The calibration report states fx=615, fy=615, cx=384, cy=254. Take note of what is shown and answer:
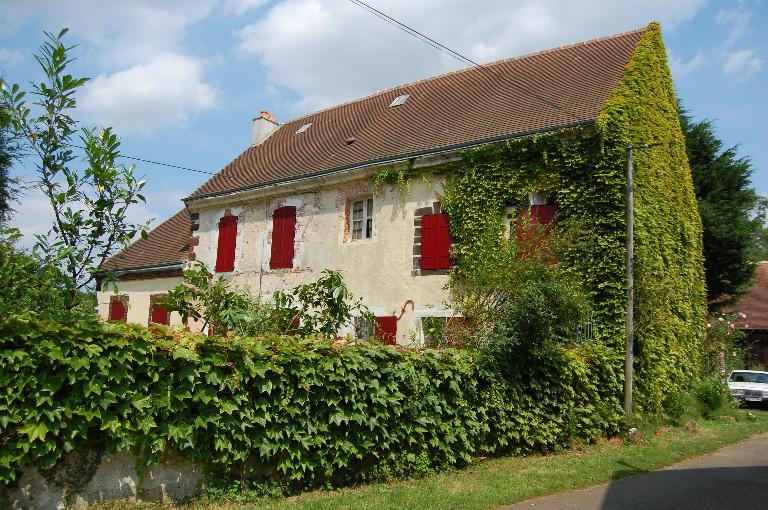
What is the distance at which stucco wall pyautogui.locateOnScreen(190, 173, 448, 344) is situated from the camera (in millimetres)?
14258

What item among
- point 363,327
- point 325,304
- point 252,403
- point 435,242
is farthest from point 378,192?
point 252,403

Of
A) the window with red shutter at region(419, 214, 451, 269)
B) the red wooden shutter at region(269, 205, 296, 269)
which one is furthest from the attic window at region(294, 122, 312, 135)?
the window with red shutter at region(419, 214, 451, 269)

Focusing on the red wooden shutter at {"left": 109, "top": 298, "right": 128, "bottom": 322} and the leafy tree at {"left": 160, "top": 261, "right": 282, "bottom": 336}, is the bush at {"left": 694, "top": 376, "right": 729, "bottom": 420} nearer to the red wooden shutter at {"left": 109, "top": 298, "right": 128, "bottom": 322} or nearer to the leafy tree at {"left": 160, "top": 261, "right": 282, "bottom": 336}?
the leafy tree at {"left": 160, "top": 261, "right": 282, "bottom": 336}

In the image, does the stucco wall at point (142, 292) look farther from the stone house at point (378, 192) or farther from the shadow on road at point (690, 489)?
the shadow on road at point (690, 489)

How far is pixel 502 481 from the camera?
755 centimetres

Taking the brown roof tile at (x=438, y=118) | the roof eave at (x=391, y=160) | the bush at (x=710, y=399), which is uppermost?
the brown roof tile at (x=438, y=118)

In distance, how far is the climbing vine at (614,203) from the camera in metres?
11.8

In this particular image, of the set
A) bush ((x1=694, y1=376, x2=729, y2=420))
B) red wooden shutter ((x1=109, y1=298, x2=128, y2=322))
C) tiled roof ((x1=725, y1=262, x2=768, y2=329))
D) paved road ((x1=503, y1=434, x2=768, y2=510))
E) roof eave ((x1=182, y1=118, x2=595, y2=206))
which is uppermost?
roof eave ((x1=182, y1=118, x2=595, y2=206))

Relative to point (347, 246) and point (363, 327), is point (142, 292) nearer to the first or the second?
point (347, 246)

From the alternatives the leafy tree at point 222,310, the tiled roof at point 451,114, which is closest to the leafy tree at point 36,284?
the leafy tree at point 222,310

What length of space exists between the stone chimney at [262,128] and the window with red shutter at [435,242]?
10.6m

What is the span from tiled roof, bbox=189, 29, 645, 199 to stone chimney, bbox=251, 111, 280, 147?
0.79 m

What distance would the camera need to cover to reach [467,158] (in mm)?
13734

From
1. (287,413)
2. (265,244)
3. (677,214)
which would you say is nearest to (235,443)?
(287,413)
